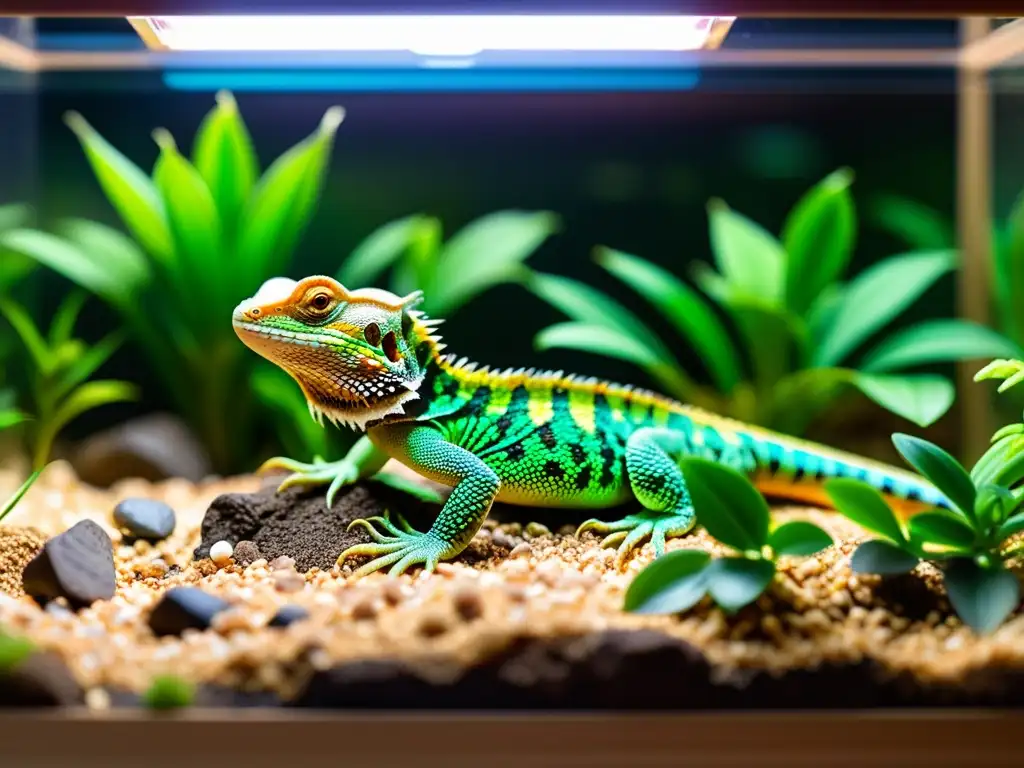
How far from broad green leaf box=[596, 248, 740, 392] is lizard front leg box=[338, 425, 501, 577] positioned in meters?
1.47

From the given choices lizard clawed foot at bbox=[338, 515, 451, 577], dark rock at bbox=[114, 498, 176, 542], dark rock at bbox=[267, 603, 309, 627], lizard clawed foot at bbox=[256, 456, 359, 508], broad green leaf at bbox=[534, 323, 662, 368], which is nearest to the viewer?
dark rock at bbox=[267, 603, 309, 627]

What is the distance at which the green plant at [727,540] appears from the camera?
1.65 m

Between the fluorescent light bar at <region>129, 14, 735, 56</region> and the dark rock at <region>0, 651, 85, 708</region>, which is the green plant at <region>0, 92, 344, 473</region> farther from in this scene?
the dark rock at <region>0, 651, 85, 708</region>

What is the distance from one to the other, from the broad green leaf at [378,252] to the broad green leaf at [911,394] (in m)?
1.86

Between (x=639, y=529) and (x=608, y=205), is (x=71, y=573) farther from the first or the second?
(x=608, y=205)

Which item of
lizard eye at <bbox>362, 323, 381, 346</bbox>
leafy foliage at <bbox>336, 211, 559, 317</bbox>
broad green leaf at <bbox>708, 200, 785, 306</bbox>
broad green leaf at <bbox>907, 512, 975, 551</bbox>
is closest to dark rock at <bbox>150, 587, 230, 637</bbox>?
lizard eye at <bbox>362, 323, 381, 346</bbox>

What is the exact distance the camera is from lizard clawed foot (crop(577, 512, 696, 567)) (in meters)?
2.16

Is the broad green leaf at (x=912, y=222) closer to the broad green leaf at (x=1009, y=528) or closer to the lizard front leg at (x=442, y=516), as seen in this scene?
the broad green leaf at (x=1009, y=528)

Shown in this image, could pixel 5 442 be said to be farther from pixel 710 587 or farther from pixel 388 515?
pixel 710 587


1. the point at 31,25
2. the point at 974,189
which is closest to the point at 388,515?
the point at 31,25

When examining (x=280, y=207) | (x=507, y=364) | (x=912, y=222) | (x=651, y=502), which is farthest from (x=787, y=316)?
(x=280, y=207)

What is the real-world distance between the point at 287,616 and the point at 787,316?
2337mm

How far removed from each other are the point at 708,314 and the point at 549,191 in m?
0.90

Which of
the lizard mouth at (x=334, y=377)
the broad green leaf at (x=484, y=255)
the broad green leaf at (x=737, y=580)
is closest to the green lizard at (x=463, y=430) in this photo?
the lizard mouth at (x=334, y=377)
